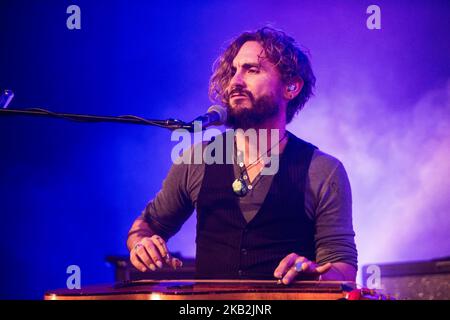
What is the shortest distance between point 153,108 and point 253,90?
557 mm

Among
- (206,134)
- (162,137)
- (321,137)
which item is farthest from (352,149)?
(162,137)

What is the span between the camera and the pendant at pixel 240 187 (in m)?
2.77

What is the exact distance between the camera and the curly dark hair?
301 cm

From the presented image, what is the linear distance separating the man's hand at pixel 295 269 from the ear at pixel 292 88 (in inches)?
42.5

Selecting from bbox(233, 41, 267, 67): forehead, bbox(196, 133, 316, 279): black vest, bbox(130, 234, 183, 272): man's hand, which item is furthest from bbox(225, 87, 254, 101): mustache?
bbox(130, 234, 183, 272): man's hand

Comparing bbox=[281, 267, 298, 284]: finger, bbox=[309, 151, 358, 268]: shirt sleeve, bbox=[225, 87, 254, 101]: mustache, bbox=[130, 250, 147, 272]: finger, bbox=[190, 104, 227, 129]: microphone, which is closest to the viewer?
bbox=[281, 267, 298, 284]: finger

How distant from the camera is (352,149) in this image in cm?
296

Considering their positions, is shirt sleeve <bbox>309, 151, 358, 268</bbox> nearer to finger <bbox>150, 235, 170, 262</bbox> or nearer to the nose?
the nose

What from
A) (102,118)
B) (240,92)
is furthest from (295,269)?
(240,92)

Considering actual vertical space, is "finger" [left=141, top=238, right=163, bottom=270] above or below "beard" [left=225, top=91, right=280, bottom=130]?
below

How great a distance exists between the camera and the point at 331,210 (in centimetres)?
269

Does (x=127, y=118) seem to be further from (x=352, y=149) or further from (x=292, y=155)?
(x=352, y=149)

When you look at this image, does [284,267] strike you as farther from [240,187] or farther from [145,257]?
[240,187]

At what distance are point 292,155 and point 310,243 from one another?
1.38 ft
